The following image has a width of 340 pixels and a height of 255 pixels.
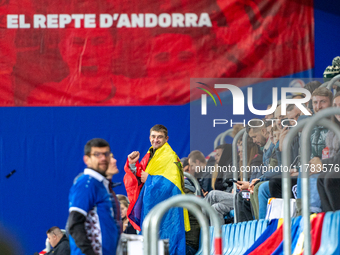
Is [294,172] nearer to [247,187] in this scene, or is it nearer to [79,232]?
[247,187]

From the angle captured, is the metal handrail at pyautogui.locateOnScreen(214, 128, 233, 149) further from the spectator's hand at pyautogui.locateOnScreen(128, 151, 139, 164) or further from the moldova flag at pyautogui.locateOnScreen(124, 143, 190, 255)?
the spectator's hand at pyautogui.locateOnScreen(128, 151, 139, 164)

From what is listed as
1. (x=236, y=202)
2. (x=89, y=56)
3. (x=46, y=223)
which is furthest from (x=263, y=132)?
(x=46, y=223)

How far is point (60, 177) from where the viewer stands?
729 centimetres

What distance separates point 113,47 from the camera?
285 inches

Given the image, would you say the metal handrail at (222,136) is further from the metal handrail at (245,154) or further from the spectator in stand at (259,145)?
the metal handrail at (245,154)

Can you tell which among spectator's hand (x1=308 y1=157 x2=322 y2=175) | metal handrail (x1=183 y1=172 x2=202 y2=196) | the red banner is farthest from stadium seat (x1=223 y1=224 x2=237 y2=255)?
the red banner

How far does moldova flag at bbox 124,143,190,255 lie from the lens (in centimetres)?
538

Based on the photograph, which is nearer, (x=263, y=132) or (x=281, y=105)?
(x=263, y=132)

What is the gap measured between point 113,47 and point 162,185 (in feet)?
8.38

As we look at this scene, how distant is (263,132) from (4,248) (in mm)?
4030

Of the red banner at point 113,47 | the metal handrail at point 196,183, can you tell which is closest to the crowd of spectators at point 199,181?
the metal handrail at point 196,183

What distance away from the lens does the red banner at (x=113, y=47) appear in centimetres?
716

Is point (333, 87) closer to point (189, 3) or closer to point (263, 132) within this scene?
point (263, 132)

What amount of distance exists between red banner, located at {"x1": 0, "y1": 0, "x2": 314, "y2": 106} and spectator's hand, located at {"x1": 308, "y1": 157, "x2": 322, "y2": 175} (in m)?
3.27
